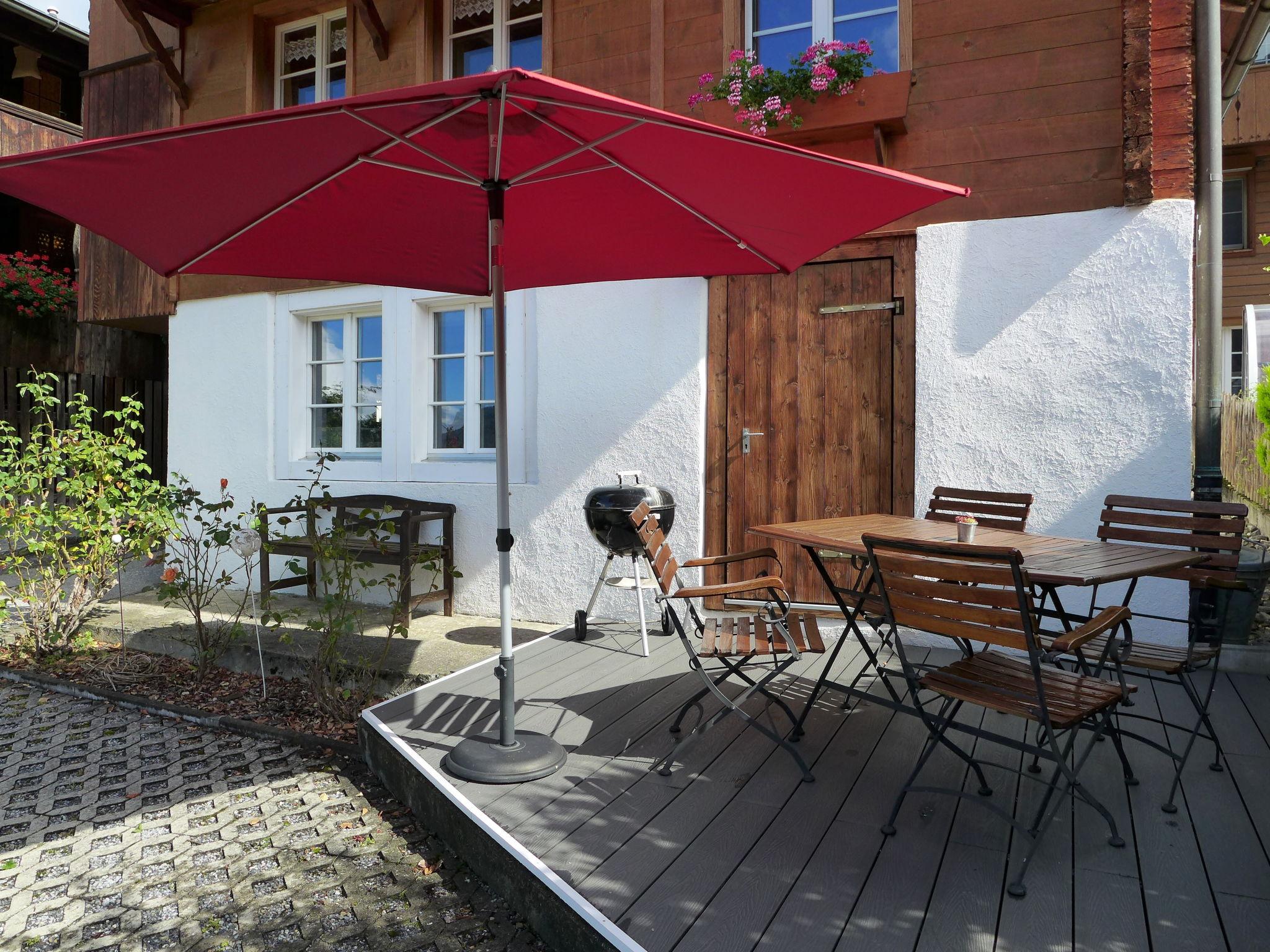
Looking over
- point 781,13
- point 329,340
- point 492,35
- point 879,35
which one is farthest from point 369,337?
point 879,35

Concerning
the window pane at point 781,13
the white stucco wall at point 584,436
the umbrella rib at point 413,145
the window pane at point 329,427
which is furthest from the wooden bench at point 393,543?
the window pane at point 781,13

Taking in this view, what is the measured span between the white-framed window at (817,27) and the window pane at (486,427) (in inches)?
120

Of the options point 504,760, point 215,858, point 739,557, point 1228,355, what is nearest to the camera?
point 215,858

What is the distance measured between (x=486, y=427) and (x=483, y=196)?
304cm

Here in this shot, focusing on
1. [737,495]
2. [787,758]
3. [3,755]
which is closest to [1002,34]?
[737,495]

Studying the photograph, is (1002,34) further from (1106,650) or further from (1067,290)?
(1106,650)

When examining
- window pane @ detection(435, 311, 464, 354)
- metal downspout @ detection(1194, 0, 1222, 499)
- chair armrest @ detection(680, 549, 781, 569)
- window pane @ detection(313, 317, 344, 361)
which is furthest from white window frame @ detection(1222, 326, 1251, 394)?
window pane @ detection(313, 317, 344, 361)

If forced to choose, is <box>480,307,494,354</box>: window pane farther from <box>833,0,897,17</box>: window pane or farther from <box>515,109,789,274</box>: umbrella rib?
<box>833,0,897,17</box>: window pane

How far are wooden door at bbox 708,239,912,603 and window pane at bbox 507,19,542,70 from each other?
8.41 feet

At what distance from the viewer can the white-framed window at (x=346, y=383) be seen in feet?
22.6

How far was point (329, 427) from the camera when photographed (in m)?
7.18

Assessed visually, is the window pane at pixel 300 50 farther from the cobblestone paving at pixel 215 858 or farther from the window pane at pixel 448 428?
the cobblestone paving at pixel 215 858

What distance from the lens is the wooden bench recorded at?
552 cm

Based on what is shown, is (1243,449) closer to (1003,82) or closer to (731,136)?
(1003,82)
